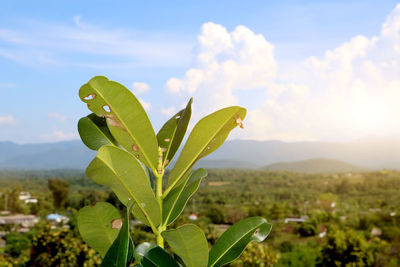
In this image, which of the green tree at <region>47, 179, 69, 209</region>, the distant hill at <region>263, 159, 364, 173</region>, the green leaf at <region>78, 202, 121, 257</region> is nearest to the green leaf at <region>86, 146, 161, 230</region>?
the green leaf at <region>78, 202, 121, 257</region>

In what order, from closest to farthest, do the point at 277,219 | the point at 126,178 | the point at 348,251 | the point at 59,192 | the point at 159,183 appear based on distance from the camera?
the point at 126,178
the point at 159,183
the point at 348,251
the point at 277,219
the point at 59,192

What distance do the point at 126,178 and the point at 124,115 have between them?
6.2 inches

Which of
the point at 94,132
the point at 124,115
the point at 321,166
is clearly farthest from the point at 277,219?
the point at 321,166

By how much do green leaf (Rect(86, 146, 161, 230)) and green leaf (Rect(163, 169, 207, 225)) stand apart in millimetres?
31

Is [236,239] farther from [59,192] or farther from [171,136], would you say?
[59,192]

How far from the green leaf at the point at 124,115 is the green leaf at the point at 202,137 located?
0.07 metres

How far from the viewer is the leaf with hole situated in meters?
1.04

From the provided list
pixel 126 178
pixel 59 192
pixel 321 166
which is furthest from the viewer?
pixel 321 166

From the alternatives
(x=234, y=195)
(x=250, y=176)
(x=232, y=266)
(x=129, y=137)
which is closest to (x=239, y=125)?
(x=129, y=137)

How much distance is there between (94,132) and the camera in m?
1.04

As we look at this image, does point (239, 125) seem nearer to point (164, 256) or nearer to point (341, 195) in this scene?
point (164, 256)

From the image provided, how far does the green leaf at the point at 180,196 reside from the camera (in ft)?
3.02

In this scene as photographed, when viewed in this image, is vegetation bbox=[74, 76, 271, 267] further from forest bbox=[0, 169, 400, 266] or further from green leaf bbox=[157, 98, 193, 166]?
forest bbox=[0, 169, 400, 266]

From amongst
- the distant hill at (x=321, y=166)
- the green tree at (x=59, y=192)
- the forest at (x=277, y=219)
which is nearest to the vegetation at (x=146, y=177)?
the forest at (x=277, y=219)
